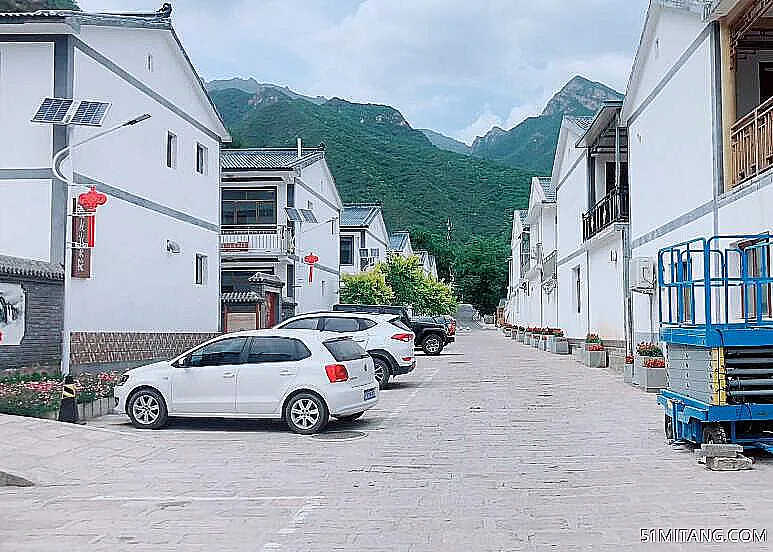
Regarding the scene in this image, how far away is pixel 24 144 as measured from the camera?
17.4 metres

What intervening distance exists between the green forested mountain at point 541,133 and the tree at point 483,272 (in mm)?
43295

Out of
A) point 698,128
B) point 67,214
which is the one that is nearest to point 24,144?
point 67,214

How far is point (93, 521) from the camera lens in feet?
25.7

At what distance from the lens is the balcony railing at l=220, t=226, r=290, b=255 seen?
38.3m

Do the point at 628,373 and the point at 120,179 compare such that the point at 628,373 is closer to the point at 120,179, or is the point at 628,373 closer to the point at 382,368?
the point at 382,368

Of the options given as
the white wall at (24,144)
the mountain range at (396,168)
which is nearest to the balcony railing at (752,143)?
the white wall at (24,144)

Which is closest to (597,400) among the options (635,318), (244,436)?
(635,318)

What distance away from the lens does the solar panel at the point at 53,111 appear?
16.7 meters

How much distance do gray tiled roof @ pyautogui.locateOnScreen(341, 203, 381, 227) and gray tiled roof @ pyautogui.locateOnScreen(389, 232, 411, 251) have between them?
1390 cm

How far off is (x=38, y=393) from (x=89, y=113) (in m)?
5.80

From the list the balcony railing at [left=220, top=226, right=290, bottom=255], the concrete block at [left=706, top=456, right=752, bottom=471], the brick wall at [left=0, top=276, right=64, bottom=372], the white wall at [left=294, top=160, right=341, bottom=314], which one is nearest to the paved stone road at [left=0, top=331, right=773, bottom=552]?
the concrete block at [left=706, top=456, right=752, bottom=471]

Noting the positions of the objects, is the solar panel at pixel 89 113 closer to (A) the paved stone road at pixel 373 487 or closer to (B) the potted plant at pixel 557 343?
(A) the paved stone road at pixel 373 487

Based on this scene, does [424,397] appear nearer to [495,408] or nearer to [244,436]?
[495,408]

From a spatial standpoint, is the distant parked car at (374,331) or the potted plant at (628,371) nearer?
the distant parked car at (374,331)
